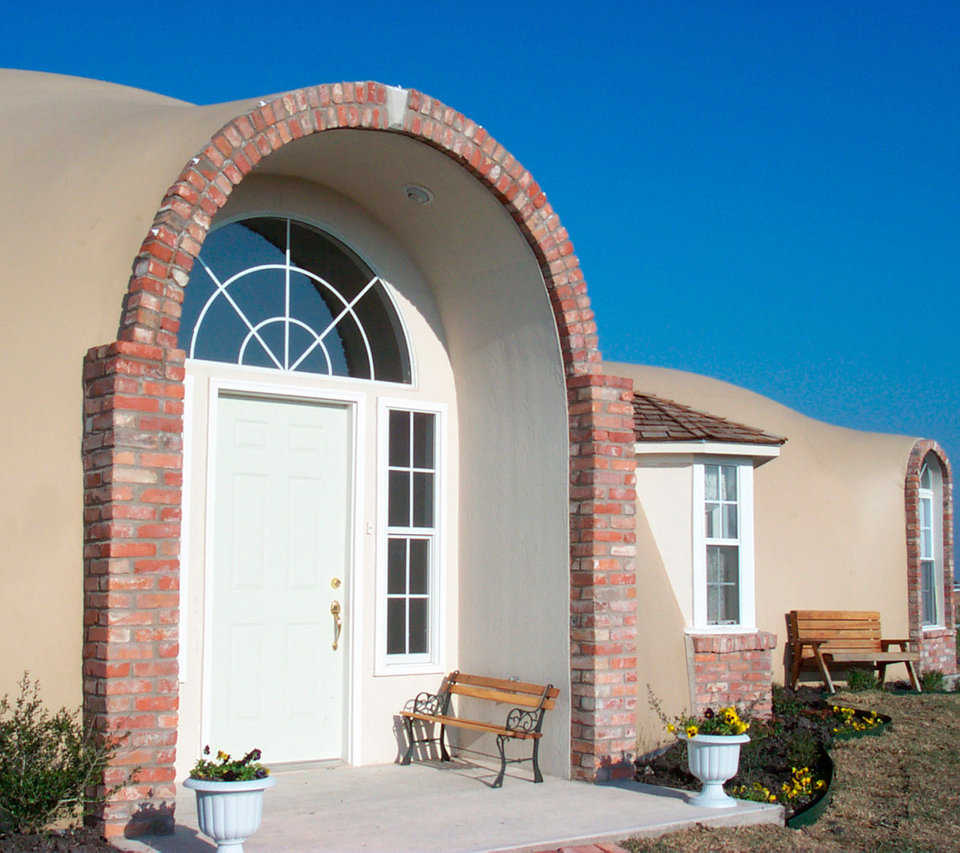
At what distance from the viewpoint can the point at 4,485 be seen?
6.02 meters

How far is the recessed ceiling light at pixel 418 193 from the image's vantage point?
816 centimetres

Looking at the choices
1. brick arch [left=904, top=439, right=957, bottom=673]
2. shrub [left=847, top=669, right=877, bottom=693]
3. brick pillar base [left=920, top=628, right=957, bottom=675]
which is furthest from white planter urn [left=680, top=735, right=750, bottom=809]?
brick arch [left=904, top=439, right=957, bottom=673]

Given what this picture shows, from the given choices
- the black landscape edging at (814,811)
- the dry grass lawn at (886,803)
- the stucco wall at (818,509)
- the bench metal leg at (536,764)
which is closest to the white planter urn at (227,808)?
the dry grass lawn at (886,803)

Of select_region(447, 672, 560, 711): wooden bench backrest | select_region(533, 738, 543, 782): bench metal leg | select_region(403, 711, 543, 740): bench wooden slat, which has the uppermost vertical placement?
select_region(447, 672, 560, 711): wooden bench backrest

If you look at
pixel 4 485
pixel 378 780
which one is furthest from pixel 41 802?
pixel 378 780

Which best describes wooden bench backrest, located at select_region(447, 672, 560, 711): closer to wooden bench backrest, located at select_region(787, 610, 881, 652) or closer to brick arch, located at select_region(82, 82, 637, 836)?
brick arch, located at select_region(82, 82, 637, 836)

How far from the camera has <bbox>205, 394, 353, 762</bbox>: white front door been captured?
7.70 metres

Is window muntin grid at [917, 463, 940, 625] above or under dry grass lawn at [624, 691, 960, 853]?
above

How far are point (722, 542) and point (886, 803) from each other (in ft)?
12.1

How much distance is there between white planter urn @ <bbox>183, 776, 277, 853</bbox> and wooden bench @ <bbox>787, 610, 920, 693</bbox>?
9.44m

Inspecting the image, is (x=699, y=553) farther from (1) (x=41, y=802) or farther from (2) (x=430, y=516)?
(1) (x=41, y=802)

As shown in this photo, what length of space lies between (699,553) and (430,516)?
329cm

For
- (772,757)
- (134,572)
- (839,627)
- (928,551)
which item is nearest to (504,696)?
(772,757)

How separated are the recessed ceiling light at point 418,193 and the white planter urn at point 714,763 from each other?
403 cm
